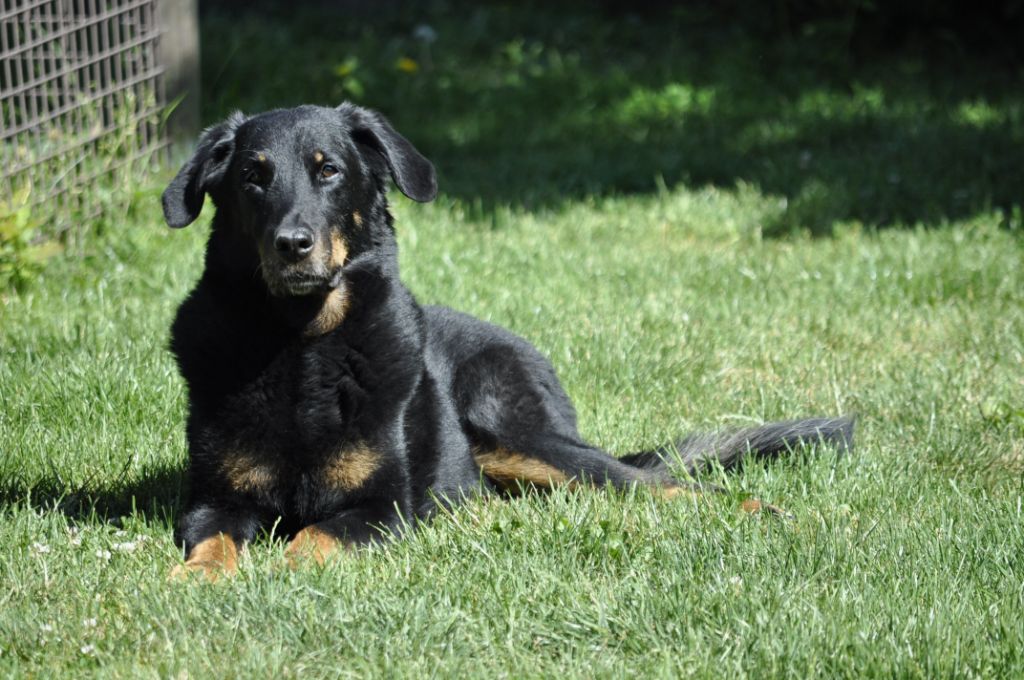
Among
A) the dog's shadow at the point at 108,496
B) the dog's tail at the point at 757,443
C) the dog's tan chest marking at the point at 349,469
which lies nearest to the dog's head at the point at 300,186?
the dog's tan chest marking at the point at 349,469

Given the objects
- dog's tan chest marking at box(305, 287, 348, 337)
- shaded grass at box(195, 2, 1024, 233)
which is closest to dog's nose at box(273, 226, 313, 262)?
dog's tan chest marking at box(305, 287, 348, 337)

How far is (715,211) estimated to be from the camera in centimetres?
682

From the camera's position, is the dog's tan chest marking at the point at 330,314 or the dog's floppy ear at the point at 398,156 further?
the dog's floppy ear at the point at 398,156

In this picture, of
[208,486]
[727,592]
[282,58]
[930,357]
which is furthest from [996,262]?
[282,58]

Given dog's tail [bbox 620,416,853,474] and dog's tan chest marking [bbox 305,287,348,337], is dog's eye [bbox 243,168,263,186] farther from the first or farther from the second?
dog's tail [bbox 620,416,853,474]

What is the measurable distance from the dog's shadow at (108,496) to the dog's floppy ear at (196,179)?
2.64ft

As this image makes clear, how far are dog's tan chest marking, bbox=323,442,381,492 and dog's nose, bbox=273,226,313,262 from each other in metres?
0.54

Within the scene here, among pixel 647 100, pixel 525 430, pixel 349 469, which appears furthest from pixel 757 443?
pixel 647 100

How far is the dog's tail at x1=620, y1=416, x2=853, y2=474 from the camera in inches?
145

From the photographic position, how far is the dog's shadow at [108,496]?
133 inches

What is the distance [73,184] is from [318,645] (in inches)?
146

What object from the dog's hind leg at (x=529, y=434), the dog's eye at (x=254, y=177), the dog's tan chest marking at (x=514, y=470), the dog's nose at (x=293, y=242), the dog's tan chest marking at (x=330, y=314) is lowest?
the dog's tan chest marking at (x=514, y=470)

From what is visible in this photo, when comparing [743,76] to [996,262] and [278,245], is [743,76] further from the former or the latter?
[278,245]

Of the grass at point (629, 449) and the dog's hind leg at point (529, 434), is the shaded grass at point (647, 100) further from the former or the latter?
the dog's hind leg at point (529, 434)
